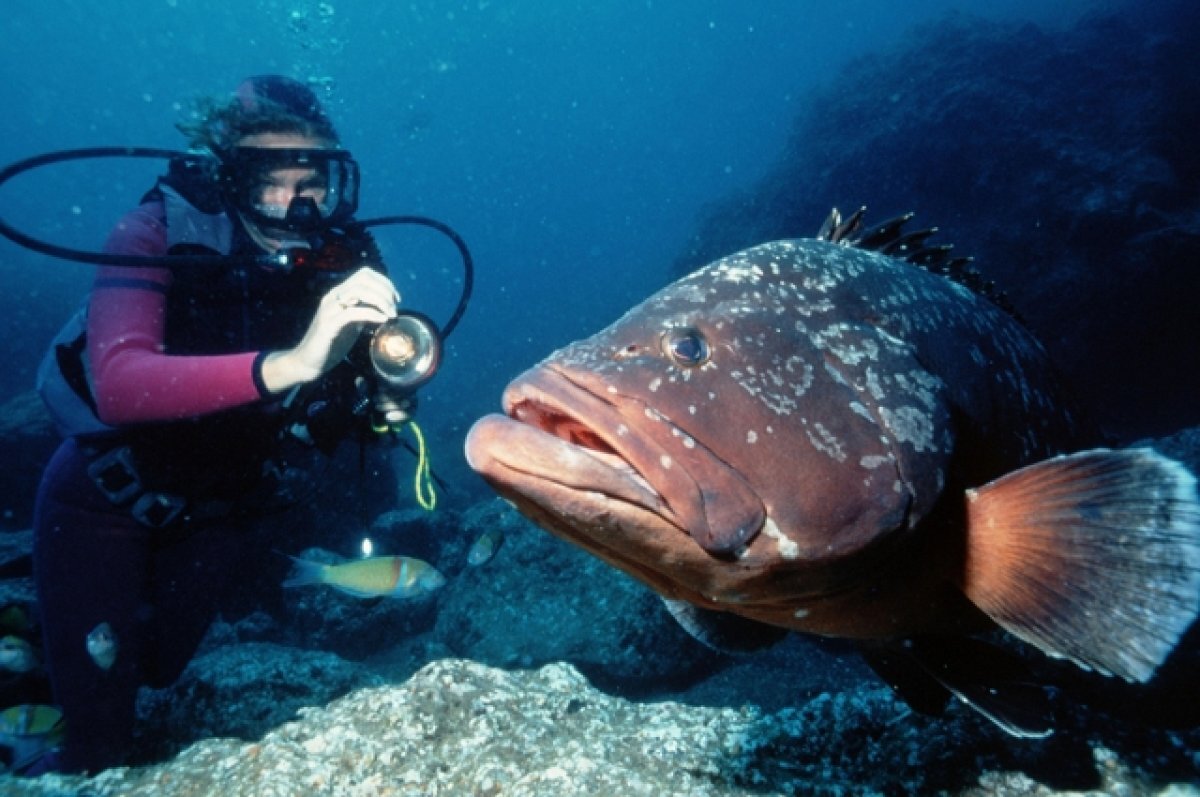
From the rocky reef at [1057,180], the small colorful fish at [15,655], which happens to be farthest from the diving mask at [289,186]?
the rocky reef at [1057,180]

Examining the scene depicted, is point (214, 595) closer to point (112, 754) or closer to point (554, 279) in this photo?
point (112, 754)

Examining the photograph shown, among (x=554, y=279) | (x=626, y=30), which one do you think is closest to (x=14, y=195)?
(x=554, y=279)

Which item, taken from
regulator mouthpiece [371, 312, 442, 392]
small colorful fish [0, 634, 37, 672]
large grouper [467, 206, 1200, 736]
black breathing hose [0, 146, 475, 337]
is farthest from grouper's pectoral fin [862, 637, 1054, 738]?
small colorful fish [0, 634, 37, 672]

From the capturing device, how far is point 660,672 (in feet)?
19.0

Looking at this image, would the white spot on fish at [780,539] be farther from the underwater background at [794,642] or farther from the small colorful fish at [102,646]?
the small colorful fish at [102,646]

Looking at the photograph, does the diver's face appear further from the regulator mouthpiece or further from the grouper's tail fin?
the grouper's tail fin

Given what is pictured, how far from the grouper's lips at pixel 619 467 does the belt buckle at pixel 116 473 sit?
3.80 metres

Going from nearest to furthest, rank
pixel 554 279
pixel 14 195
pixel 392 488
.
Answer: pixel 392 488
pixel 554 279
pixel 14 195

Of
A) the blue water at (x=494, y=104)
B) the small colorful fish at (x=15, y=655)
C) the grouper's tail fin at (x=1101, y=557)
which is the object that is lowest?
the small colorful fish at (x=15, y=655)

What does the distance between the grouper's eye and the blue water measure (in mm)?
50666

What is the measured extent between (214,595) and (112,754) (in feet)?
3.99

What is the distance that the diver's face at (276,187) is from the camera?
4520 millimetres

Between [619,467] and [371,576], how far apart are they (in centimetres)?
431

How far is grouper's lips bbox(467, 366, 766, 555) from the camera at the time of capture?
4.93ft
